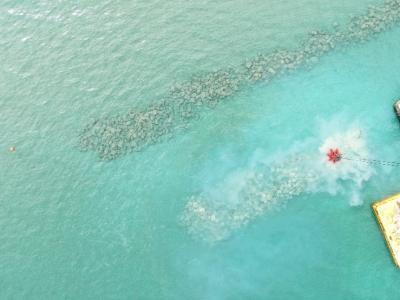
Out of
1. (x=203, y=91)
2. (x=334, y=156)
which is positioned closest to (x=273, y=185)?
(x=334, y=156)

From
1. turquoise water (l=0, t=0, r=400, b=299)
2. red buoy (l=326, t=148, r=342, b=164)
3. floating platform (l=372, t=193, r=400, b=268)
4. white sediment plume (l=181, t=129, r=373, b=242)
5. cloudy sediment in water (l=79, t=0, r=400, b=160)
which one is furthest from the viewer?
cloudy sediment in water (l=79, t=0, r=400, b=160)

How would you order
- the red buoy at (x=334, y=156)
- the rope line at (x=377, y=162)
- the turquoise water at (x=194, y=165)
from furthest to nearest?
the red buoy at (x=334, y=156)
the rope line at (x=377, y=162)
the turquoise water at (x=194, y=165)

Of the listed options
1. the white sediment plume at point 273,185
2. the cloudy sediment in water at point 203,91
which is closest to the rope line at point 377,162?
the white sediment plume at point 273,185

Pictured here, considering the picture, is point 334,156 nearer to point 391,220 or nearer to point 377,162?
point 377,162

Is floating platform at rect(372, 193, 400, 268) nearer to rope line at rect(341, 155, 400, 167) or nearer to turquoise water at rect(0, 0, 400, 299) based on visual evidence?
turquoise water at rect(0, 0, 400, 299)

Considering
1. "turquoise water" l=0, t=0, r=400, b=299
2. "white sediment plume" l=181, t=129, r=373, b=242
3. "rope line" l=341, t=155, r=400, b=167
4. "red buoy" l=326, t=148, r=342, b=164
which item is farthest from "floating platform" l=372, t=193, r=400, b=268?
"red buoy" l=326, t=148, r=342, b=164

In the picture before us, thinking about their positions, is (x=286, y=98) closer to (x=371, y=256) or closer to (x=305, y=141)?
(x=305, y=141)

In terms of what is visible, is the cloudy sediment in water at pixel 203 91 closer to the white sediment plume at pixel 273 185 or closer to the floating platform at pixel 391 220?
the white sediment plume at pixel 273 185
